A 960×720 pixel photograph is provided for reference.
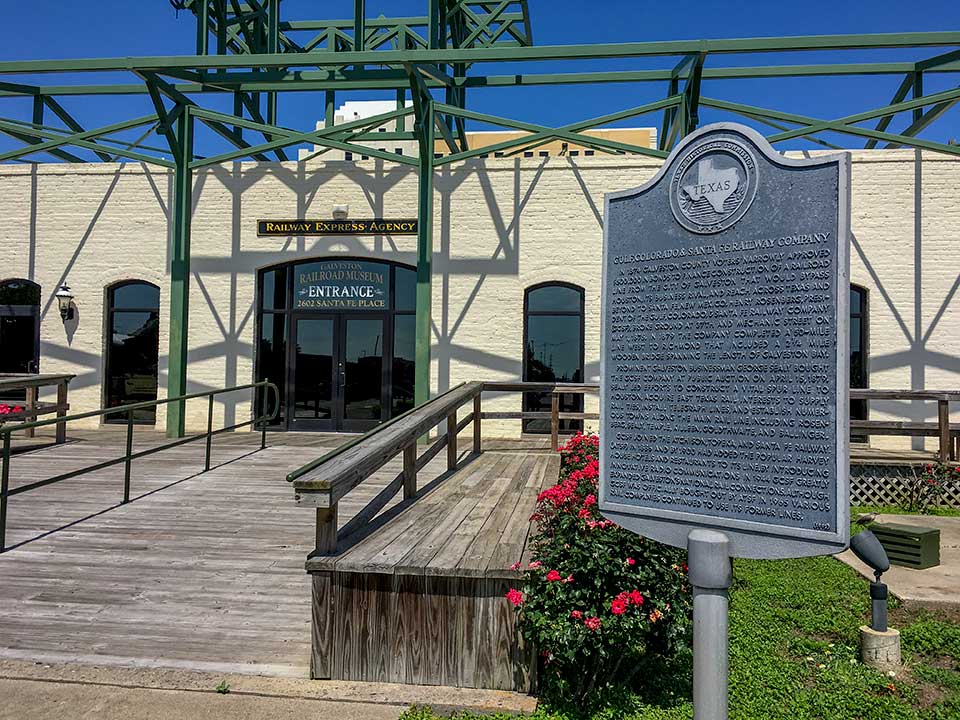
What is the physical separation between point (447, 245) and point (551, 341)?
2.67m

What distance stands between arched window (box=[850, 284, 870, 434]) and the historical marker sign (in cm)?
1143

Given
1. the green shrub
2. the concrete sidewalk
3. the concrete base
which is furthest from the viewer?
the green shrub

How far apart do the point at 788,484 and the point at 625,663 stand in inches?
77.9

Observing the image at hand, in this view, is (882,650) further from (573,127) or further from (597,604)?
(573,127)

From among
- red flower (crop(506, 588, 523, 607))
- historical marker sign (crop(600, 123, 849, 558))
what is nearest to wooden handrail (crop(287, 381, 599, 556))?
red flower (crop(506, 588, 523, 607))

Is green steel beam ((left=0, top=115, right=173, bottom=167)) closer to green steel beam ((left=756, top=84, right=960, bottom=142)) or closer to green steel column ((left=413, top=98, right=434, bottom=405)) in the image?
green steel column ((left=413, top=98, right=434, bottom=405))

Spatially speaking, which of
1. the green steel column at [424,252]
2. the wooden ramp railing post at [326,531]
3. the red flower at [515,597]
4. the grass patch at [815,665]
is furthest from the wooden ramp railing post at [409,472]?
the green steel column at [424,252]

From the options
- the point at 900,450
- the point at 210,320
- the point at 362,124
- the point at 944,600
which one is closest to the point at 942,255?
the point at 900,450

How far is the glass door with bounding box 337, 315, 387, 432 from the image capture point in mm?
14086

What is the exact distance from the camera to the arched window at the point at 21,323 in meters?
14.5

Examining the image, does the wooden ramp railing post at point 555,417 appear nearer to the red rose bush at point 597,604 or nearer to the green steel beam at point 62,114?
the red rose bush at point 597,604

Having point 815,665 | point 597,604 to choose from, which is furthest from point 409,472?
point 815,665

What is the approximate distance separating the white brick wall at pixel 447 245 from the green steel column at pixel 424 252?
0.77m

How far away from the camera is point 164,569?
5758 millimetres
